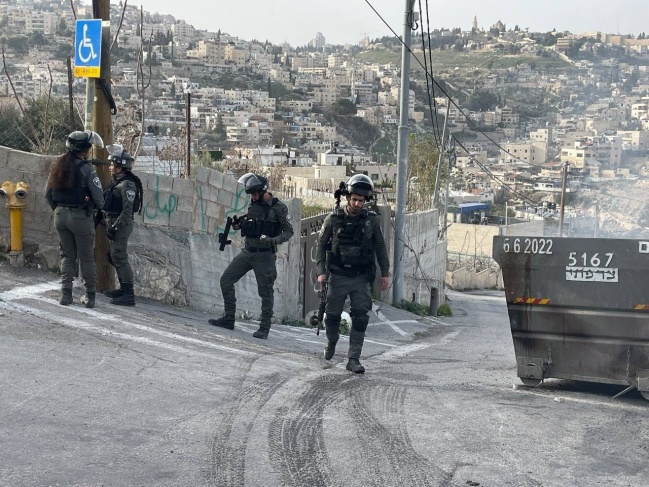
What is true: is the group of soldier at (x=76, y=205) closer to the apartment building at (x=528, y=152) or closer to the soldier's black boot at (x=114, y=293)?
the soldier's black boot at (x=114, y=293)

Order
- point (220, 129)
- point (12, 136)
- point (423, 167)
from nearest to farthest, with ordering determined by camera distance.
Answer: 1. point (12, 136)
2. point (423, 167)
3. point (220, 129)

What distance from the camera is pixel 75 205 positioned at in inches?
→ 380

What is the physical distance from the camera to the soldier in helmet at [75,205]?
964cm

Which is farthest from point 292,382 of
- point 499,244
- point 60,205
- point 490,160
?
point 490,160

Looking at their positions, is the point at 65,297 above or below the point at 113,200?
below

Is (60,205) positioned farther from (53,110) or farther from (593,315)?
(53,110)

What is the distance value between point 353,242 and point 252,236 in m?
2.02

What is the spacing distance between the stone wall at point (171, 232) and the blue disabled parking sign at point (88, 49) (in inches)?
52.8

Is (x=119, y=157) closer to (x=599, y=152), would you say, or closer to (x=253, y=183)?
(x=253, y=183)

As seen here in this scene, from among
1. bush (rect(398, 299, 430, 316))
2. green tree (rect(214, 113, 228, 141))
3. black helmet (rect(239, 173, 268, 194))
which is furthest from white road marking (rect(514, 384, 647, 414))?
green tree (rect(214, 113, 228, 141))

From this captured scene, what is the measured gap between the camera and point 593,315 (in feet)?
25.6

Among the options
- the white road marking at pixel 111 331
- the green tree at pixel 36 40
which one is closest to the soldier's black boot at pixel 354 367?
the white road marking at pixel 111 331

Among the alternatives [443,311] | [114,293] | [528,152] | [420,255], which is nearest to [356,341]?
[114,293]

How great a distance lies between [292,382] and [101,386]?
1.61 meters
